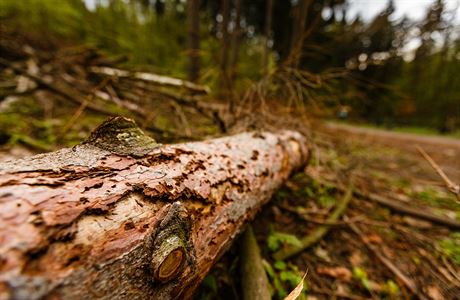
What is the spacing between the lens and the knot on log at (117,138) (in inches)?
30.6

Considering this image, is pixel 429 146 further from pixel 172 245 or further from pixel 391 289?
pixel 172 245

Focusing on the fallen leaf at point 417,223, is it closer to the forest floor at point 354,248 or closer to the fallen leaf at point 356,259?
the forest floor at point 354,248

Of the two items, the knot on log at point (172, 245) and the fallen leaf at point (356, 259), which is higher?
the knot on log at point (172, 245)

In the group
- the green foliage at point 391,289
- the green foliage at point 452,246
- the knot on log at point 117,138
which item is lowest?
the green foliage at point 452,246

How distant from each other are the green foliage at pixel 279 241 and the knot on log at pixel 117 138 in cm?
103

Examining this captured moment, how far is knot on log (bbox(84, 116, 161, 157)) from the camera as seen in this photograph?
2.55 ft

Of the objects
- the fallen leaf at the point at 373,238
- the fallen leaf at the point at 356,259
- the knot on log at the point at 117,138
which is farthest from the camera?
the fallen leaf at the point at 373,238

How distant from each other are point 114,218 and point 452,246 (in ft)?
7.71

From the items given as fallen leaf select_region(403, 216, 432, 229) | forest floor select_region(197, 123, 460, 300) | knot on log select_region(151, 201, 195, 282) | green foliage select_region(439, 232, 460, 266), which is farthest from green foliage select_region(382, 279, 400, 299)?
knot on log select_region(151, 201, 195, 282)

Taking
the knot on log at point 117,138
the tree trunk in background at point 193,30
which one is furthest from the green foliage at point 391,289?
the tree trunk in background at point 193,30

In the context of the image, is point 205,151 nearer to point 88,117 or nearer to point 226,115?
point 226,115

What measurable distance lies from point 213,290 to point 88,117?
3065 millimetres

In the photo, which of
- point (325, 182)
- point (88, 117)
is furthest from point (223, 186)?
point (88, 117)

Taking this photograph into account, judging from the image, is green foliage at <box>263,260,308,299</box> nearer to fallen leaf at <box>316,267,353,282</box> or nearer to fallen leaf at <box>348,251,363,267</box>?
fallen leaf at <box>316,267,353,282</box>
